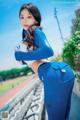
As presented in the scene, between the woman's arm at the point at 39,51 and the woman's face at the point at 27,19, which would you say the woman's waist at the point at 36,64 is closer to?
the woman's arm at the point at 39,51

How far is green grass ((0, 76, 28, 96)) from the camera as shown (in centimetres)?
181

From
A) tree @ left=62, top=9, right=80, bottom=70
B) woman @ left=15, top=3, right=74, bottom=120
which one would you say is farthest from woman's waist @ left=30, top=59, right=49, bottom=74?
tree @ left=62, top=9, right=80, bottom=70

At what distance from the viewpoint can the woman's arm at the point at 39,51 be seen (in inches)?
62.1

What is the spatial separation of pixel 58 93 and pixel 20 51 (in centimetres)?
29

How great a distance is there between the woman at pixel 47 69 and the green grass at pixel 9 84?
179 millimetres

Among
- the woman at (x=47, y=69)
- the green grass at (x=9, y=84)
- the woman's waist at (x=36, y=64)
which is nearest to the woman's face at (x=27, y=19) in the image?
the woman at (x=47, y=69)

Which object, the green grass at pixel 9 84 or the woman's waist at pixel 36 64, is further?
the green grass at pixel 9 84

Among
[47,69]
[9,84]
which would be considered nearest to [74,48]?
[47,69]

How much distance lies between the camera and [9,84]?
Result: 1.83 metres

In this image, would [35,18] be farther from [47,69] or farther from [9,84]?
[9,84]

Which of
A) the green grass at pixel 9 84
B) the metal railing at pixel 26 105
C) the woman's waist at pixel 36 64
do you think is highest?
the woman's waist at pixel 36 64

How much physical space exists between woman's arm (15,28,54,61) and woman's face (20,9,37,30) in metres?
0.07

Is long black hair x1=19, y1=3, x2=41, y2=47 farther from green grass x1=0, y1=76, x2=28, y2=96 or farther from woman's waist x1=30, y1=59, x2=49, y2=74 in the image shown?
green grass x1=0, y1=76, x2=28, y2=96

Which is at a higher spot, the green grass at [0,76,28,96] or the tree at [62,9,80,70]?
the tree at [62,9,80,70]
